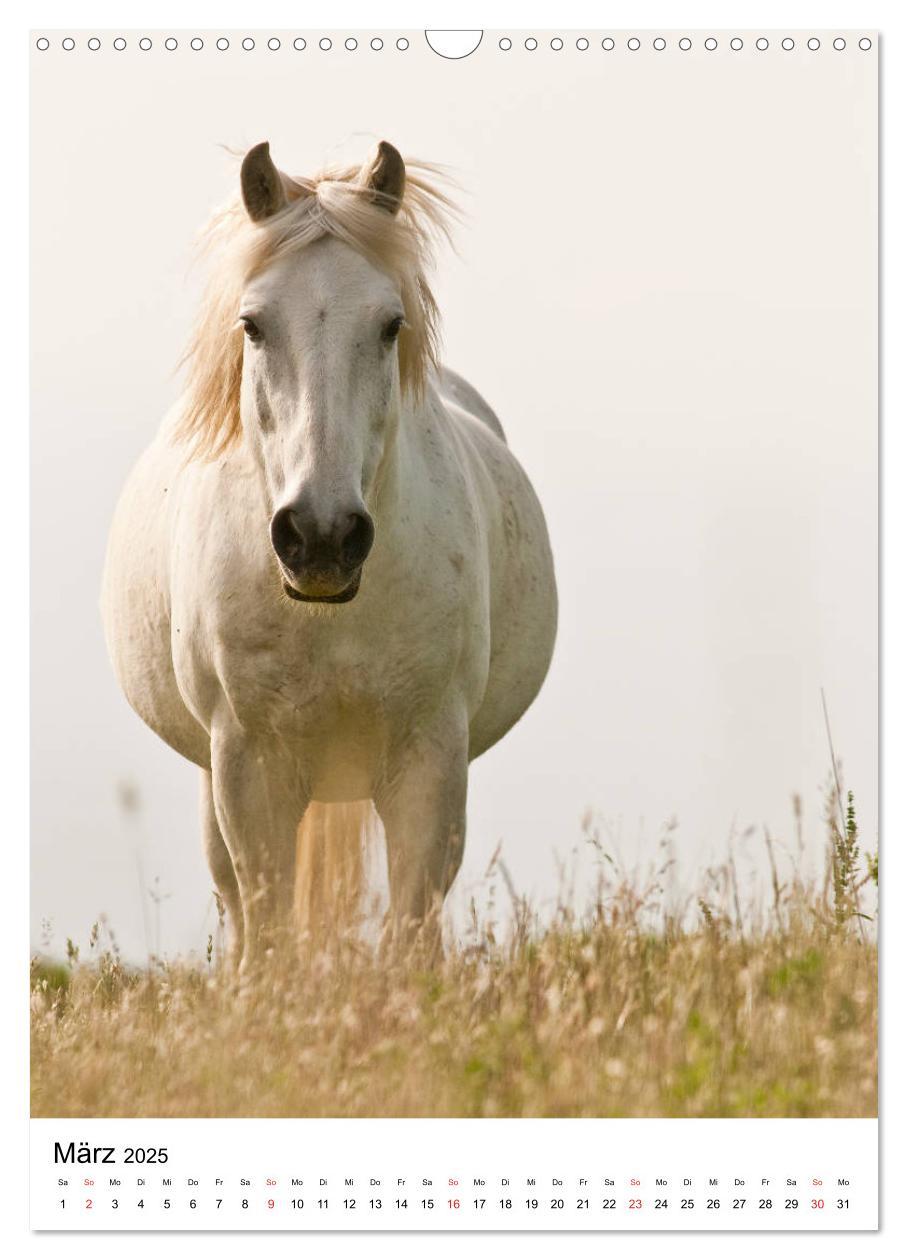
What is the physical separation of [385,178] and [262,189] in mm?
341

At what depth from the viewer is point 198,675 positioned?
599cm

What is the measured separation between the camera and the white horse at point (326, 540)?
5238 millimetres

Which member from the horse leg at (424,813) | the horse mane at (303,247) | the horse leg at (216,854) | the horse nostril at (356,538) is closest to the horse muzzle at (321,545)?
the horse nostril at (356,538)

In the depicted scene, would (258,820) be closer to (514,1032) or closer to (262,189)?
(514,1032)

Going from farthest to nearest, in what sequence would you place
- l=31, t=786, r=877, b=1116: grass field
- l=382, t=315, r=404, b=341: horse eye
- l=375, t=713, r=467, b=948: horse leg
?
l=375, t=713, r=467, b=948: horse leg
l=382, t=315, r=404, b=341: horse eye
l=31, t=786, r=877, b=1116: grass field

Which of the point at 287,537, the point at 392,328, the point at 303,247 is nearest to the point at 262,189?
the point at 303,247

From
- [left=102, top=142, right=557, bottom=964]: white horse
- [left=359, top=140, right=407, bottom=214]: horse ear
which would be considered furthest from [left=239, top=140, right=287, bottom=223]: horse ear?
[left=359, top=140, right=407, bottom=214]: horse ear

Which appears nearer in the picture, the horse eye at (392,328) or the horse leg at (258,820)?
the horse eye at (392,328)

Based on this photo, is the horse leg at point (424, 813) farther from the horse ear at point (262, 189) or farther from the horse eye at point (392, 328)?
the horse ear at point (262, 189)

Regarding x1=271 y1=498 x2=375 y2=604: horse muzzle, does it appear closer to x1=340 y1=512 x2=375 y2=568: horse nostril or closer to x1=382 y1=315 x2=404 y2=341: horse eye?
x1=340 y1=512 x2=375 y2=568: horse nostril

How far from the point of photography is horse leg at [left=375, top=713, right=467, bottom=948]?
5.87 m

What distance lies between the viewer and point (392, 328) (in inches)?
212
